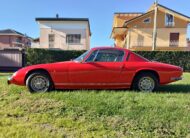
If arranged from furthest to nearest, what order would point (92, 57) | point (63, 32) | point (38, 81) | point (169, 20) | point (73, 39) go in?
1. point (169, 20)
2. point (73, 39)
3. point (63, 32)
4. point (92, 57)
5. point (38, 81)

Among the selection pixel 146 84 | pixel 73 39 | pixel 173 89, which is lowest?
pixel 173 89

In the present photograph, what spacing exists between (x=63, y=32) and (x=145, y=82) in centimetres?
2591

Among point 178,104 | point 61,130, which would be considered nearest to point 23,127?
point 61,130

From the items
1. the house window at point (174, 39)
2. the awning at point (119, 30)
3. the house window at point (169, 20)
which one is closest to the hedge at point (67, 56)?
the house window at point (174, 39)

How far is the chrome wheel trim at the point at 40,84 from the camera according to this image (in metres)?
6.59

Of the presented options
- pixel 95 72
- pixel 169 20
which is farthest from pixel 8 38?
pixel 95 72

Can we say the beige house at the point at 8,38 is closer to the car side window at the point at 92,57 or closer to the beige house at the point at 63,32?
the beige house at the point at 63,32

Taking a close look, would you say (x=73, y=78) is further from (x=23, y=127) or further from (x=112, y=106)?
(x=23, y=127)

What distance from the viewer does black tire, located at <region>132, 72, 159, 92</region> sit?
6883 mm

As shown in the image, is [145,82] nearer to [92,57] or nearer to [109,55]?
[109,55]

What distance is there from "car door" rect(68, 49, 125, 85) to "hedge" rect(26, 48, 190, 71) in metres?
14.7

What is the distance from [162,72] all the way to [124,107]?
85.2 inches

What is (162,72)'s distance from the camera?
6852 millimetres

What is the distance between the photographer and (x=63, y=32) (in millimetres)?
31594
